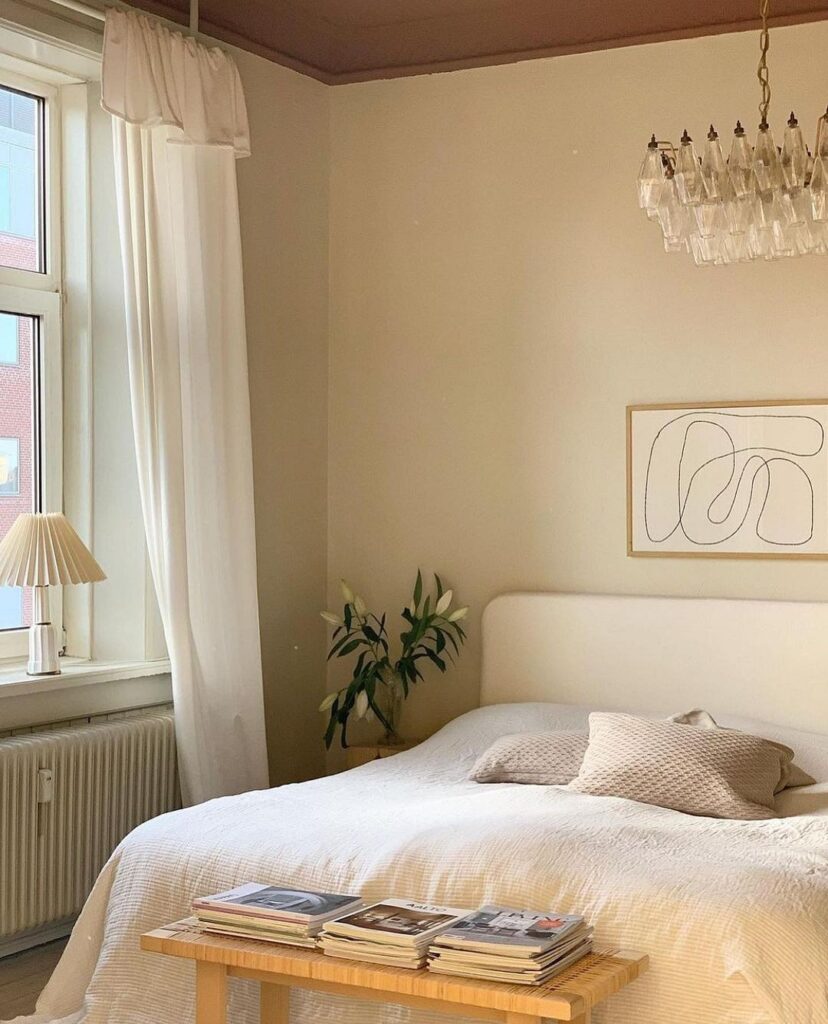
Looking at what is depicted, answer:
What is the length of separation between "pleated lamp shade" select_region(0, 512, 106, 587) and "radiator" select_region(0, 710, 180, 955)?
1.46 ft

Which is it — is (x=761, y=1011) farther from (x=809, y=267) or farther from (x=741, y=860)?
(x=809, y=267)

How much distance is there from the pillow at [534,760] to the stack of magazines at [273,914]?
106 cm

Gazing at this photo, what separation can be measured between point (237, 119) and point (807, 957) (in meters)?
3.03

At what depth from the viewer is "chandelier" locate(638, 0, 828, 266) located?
2.81 metres

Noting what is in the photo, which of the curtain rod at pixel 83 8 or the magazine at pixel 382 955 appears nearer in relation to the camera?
the magazine at pixel 382 955

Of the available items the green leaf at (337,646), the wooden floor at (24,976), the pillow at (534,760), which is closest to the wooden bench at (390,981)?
the wooden floor at (24,976)

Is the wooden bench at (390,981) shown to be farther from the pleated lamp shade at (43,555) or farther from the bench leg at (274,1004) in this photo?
the pleated lamp shade at (43,555)

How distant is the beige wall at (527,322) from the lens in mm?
4312

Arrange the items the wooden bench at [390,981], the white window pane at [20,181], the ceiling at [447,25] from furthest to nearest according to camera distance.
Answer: the ceiling at [447,25] → the white window pane at [20,181] → the wooden bench at [390,981]

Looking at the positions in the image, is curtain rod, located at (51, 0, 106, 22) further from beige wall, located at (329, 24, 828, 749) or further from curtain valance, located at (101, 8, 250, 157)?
beige wall, located at (329, 24, 828, 749)

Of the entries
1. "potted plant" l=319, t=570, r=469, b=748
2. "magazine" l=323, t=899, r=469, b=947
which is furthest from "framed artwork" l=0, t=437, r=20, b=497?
"magazine" l=323, t=899, r=469, b=947

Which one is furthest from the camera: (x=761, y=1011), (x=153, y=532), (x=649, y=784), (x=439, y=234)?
(x=439, y=234)

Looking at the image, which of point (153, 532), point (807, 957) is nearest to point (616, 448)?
point (153, 532)

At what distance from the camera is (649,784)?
3350 mm
